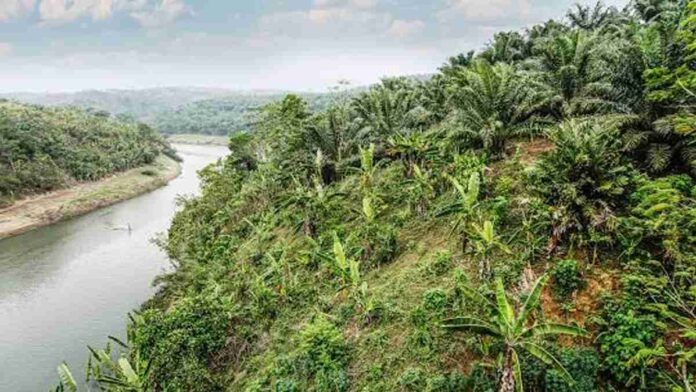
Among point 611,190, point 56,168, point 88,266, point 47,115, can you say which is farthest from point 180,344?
point 47,115

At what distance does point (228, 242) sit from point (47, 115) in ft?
264

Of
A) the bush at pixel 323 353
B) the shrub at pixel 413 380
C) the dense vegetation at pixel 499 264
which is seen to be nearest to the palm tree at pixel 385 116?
the dense vegetation at pixel 499 264

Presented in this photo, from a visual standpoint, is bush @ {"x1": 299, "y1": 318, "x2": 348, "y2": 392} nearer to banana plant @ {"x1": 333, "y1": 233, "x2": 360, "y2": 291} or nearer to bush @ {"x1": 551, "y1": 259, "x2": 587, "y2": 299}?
banana plant @ {"x1": 333, "y1": 233, "x2": 360, "y2": 291}

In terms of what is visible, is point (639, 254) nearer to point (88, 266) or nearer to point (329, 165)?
point (329, 165)

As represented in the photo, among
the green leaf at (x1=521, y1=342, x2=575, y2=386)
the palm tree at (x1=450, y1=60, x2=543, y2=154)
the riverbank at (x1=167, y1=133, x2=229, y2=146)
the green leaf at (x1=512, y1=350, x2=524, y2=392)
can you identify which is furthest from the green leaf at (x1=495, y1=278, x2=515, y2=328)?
the riverbank at (x1=167, y1=133, x2=229, y2=146)

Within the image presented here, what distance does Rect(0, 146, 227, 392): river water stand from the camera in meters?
25.5

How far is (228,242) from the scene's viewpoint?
99.2 ft

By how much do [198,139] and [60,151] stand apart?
277ft

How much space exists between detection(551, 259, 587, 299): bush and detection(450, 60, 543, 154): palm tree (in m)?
7.98

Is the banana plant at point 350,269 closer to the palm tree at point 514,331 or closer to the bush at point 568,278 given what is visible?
the palm tree at point 514,331

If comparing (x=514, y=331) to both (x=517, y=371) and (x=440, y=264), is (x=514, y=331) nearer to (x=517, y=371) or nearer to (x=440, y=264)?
(x=517, y=371)

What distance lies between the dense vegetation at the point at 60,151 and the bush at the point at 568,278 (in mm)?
59424

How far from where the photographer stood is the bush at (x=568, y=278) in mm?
12664

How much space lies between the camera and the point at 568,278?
12.7m
